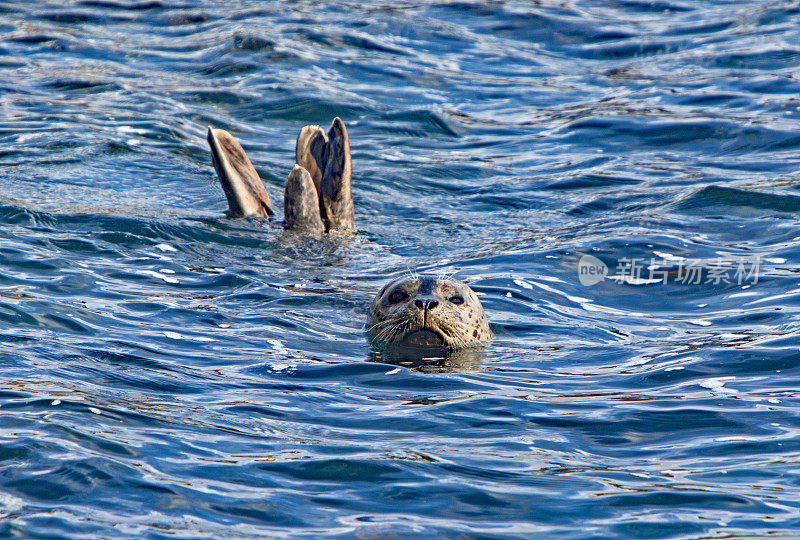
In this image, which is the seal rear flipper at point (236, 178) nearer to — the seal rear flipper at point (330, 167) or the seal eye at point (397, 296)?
the seal rear flipper at point (330, 167)

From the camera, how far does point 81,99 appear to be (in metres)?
13.0

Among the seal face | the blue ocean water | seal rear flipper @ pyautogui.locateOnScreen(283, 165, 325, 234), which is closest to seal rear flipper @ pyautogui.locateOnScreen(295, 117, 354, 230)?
seal rear flipper @ pyautogui.locateOnScreen(283, 165, 325, 234)

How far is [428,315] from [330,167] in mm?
2519

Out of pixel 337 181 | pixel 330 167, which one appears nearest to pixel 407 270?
pixel 337 181

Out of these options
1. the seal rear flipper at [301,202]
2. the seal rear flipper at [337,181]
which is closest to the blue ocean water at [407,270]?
the seal rear flipper at [301,202]

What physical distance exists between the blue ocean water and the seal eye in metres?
0.35

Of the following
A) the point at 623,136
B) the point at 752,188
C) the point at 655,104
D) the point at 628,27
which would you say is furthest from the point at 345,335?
the point at 628,27

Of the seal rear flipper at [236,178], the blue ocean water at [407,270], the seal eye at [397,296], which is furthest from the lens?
the seal rear flipper at [236,178]

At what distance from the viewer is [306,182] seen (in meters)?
8.23

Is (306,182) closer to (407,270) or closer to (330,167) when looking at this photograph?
(330,167)

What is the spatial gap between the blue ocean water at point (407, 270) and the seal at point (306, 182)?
0.74 ft

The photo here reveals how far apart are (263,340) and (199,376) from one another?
0.87m

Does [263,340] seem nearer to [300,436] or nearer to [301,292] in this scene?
[301,292]

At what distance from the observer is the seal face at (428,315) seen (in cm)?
647
